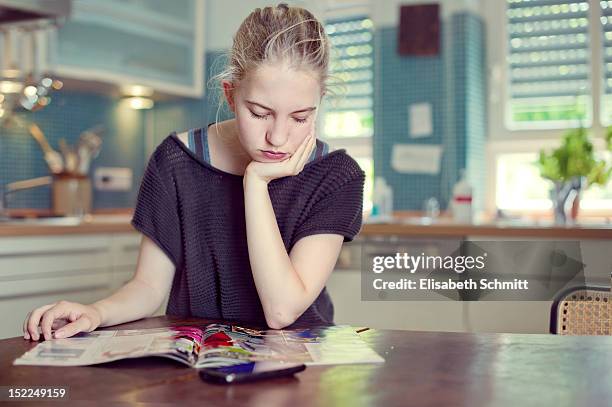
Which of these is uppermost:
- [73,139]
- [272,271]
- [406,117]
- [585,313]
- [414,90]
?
[414,90]

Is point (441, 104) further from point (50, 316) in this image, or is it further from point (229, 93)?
point (50, 316)

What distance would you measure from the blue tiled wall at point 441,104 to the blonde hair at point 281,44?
2512 mm

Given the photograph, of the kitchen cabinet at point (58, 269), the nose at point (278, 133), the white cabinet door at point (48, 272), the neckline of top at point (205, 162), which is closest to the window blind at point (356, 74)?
the kitchen cabinet at point (58, 269)

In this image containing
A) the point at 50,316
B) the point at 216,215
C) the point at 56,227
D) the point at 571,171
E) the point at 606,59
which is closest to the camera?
the point at 50,316

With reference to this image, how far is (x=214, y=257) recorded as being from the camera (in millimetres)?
1455

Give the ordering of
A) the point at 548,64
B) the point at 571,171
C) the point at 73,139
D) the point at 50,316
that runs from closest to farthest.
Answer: the point at 50,316 → the point at 571,171 → the point at 548,64 → the point at 73,139

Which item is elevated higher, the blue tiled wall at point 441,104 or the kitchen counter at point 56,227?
the blue tiled wall at point 441,104

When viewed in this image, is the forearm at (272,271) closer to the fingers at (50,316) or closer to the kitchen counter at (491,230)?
the fingers at (50,316)

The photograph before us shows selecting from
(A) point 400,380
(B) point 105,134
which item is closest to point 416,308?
(B) point 105,134

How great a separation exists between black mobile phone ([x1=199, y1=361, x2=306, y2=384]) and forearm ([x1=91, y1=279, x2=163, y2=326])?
1.35 ft

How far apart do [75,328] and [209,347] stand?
0.83 feet

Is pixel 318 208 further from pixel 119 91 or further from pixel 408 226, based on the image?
pixel 119 91

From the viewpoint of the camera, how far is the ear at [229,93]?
1.34m

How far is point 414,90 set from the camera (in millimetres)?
3871
